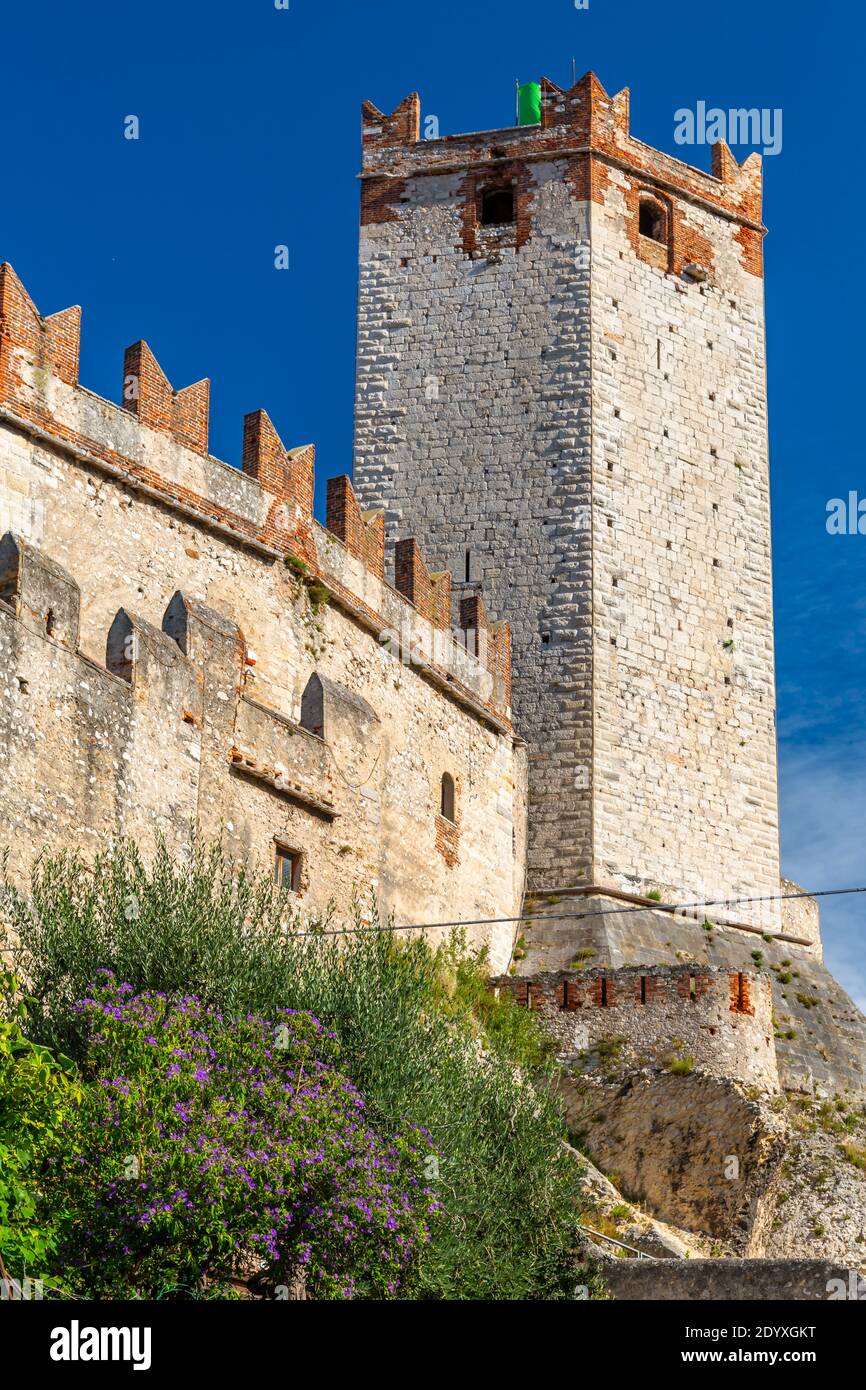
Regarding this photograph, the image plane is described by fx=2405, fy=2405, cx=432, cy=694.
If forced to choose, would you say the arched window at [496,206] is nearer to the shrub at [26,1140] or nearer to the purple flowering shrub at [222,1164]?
the purple flowering shrub at [222,1164]

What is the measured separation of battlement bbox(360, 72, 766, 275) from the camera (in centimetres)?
3039

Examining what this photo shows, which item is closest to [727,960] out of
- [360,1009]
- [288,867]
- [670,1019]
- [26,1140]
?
[670,1019]

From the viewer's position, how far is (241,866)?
21.3 m

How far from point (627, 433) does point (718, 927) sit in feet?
20.1

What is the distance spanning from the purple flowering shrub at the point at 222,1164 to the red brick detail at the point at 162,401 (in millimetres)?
7422

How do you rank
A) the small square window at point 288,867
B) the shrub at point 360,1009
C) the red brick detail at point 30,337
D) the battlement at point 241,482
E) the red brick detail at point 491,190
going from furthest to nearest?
the red brick detail at point 491,190, the small square window at point 288,867, the battlement at point 241,482, the red brick detail at point 30,337, the shrub at point 360,1009

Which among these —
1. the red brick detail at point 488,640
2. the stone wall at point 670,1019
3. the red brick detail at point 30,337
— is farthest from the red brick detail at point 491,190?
Result: the stone wall at point 670,1019

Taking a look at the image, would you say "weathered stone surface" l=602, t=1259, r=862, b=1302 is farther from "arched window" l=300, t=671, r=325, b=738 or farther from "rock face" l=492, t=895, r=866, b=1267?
"arched window" l=300, t=671, r=325, b=738

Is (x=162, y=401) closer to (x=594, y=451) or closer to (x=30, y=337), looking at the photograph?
(x=30, y=337)

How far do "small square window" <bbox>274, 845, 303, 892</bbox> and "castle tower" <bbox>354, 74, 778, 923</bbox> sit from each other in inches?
237

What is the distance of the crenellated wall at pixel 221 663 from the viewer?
760 inches

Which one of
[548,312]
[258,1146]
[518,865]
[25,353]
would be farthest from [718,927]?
[258,1146]

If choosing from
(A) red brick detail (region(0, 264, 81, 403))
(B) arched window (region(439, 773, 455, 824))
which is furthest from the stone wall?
(A) red brick detail (region(0, 264, 81, 403))

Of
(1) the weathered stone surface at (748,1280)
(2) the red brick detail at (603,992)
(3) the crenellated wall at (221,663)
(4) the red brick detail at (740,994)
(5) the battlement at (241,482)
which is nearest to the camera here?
(1) the weathered stone surface at (748,1280)
